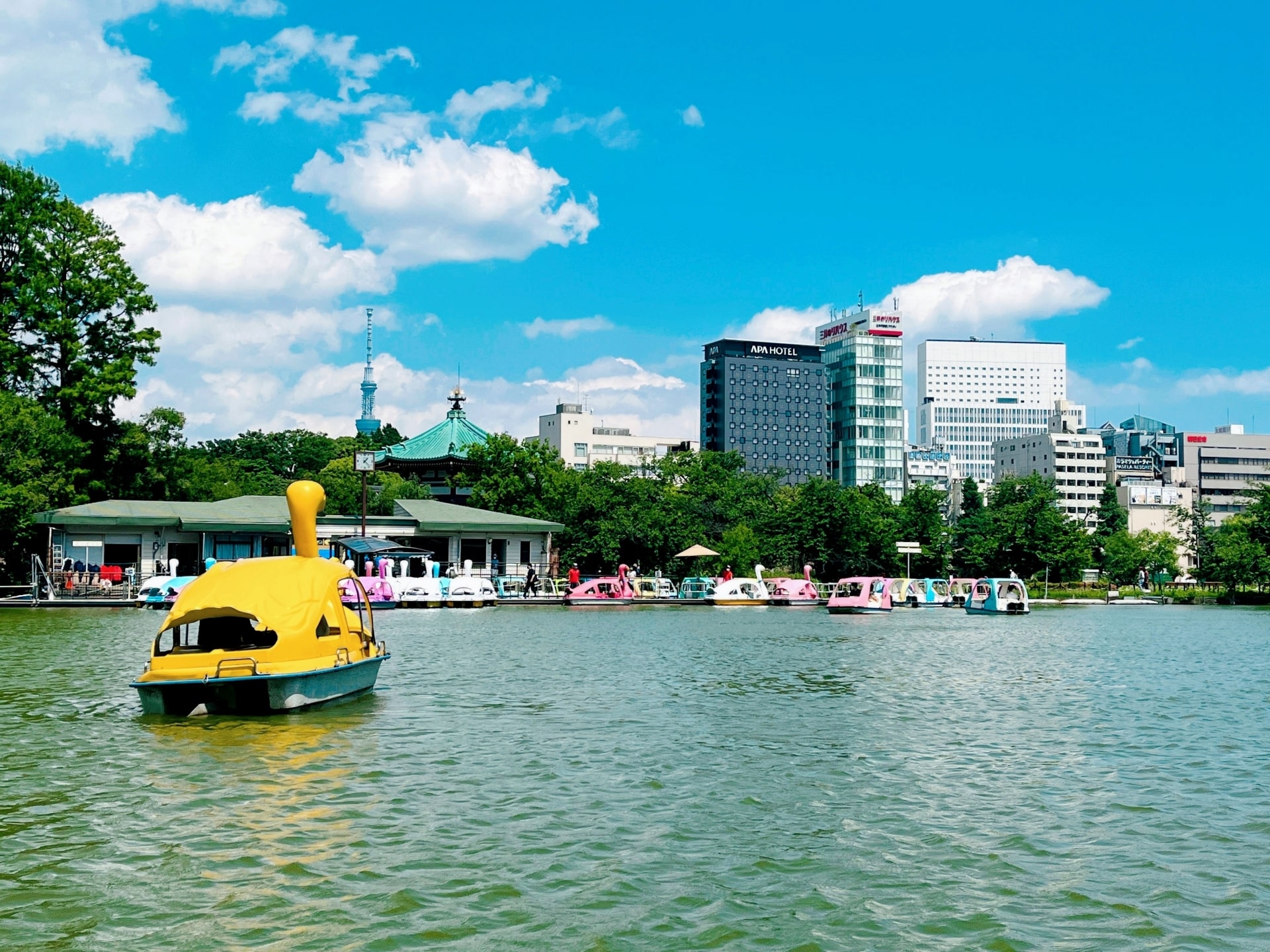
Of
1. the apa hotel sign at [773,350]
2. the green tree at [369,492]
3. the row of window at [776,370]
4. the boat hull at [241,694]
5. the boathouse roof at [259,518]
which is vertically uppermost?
the apa hotel sign at [773,350]

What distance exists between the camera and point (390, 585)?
57.3m

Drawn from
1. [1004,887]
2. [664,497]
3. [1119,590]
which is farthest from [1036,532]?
[1004,887]

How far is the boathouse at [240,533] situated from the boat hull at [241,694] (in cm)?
3623

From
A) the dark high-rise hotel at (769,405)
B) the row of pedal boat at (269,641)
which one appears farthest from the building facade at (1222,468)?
the row of pedal boat at (269,641)

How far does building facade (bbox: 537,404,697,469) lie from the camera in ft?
566

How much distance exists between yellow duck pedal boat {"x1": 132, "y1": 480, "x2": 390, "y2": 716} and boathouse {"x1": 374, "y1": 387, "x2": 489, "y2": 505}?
6623 centimetres

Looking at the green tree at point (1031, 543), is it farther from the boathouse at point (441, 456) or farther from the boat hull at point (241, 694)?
the boat hull at point (241, 694)

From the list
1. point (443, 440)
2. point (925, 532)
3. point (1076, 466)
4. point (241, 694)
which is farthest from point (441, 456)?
point (1076, 466)

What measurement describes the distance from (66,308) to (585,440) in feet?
383

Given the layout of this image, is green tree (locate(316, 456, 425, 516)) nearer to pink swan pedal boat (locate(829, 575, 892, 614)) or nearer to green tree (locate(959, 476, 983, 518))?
pink swan pedal boat (locate(829, 575, 892, 614))

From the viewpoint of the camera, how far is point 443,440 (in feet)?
309

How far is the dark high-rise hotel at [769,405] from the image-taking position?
18762cm

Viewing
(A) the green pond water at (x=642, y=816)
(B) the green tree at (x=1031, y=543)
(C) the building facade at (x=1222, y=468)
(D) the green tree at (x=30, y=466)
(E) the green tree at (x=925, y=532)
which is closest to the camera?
(A) the green pond water at (x=642, y=816)

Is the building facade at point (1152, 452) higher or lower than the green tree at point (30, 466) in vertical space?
higher
